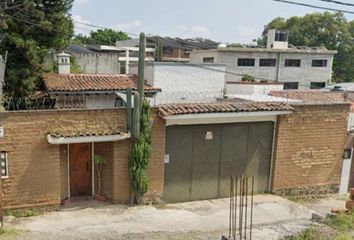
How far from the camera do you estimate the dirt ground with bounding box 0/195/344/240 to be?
8523 mm

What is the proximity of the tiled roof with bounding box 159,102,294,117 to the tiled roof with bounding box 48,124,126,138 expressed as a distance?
1435 millimetres

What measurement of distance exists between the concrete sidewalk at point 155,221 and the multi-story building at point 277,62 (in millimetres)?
25125

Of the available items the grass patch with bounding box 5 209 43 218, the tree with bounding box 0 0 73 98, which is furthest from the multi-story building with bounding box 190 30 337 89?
the grass patch with bounding box 5 209 43 218

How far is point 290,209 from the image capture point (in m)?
11.6

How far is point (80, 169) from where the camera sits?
10914 millimetres

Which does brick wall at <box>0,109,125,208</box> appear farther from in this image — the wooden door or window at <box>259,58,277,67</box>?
window at <box>259,58,277,67</box>

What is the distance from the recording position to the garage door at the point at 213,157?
37.0 ft

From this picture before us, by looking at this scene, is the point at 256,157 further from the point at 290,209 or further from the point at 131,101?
the point at 131,101

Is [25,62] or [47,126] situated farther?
[25,62]

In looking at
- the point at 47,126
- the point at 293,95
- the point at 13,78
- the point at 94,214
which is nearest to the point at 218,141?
the point at 94,214

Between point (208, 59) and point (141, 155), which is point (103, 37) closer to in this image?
point (208, 59)

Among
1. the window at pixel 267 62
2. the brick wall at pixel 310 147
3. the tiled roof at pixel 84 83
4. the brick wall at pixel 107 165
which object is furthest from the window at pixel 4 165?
the window at pixel 267 62

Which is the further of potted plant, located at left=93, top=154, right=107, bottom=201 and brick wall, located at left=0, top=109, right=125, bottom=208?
potted plant, located at left=93, top=154, right=107, bottom=201

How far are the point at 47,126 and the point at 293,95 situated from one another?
36.8ft
